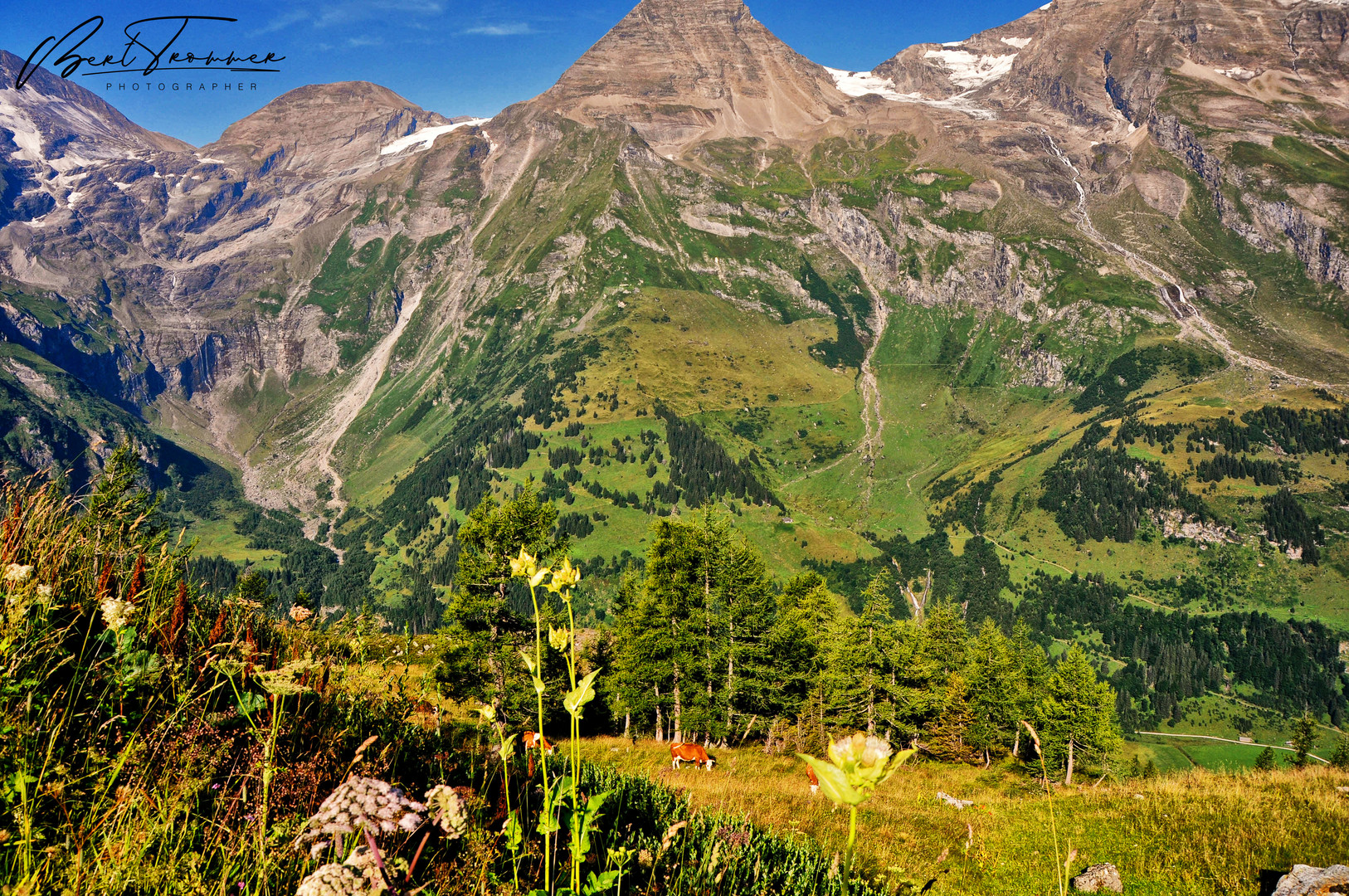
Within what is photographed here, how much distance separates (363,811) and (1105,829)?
16.0m

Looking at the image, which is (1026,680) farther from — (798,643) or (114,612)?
(114,612)

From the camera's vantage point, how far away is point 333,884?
2.34 m

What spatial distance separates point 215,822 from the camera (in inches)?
138

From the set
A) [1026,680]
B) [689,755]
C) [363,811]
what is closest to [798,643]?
[689,755]

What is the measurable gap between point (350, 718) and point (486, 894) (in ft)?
7.69

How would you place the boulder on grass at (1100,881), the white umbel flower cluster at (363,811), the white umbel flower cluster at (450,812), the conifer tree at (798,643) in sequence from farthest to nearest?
the conifer tree at (798,643), the boulder on grass at (1100,881), the white umbel flower cluster at (450,812), the white umbel flower cluster at (363,811)

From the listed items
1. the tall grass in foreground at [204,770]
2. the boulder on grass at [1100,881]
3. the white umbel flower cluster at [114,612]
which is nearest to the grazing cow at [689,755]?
the boulder on grass at [1100,881]

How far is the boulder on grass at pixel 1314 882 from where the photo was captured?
24.8 ft

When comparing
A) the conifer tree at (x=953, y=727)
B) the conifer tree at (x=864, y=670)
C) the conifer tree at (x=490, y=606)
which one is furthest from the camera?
the conifer tree at (x=953, y=727)

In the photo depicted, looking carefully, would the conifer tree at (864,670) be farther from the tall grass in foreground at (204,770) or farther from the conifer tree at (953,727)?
the tall grass in foreground at (204,770)

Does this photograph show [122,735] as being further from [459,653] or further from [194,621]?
[459,653]

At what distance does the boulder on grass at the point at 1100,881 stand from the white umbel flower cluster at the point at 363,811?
39.6 ft

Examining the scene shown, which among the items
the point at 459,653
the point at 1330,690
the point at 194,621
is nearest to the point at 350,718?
the point at 194,621

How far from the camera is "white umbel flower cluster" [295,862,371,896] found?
2295mm
